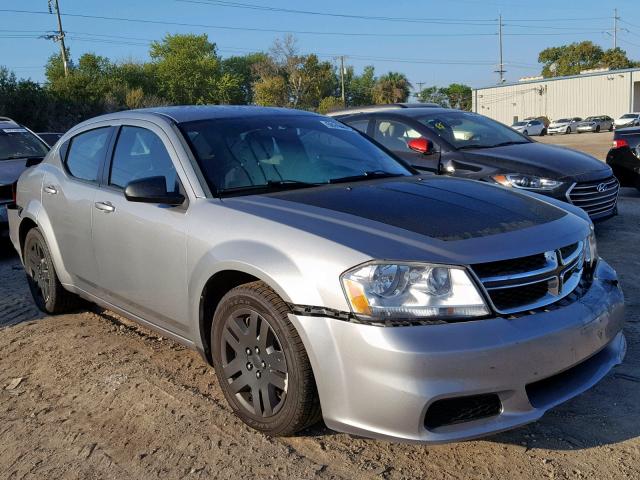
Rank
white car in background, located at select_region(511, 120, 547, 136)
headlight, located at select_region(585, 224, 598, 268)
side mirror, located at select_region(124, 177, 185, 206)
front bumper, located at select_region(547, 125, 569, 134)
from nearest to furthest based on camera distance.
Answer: headlight, located at select_region(585, 224, 598, 268) → side mirror, located at select_region(124, 177, 185, 206) → white car in background, located at select_region(511, 120, 547, 136) → front bumper, located at select_region(547, 125, 569, 134)

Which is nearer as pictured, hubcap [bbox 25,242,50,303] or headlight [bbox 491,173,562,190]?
hubcap [bbox 25,242,50,303]

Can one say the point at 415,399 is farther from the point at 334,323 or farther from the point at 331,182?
the point at 331,182

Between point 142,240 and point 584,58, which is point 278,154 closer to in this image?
point 142,240

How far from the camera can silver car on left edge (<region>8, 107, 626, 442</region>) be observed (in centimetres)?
255

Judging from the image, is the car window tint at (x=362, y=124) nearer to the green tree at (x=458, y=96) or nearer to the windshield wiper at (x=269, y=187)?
the windshield wiper at (x=269, y=187)

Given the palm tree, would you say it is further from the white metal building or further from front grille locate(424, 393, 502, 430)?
front grille locate(424, 393, 502, 430)

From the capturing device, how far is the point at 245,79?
96.3m

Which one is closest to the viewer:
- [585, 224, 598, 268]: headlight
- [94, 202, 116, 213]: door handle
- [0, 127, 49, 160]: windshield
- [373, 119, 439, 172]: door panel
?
[585, 224, 598, 268]: headlight

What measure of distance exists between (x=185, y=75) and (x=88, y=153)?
7025cm

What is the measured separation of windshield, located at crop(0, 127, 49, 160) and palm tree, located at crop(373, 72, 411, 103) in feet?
257

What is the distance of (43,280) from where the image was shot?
5.13 meters

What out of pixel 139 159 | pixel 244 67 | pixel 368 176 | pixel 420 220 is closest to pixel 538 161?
pixel 368 176

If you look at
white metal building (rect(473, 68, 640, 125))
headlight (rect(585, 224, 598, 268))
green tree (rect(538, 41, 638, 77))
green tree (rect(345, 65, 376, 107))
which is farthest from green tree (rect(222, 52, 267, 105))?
headlight (rect(585, 224, 598, 268))

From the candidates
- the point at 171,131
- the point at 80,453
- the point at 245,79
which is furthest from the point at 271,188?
the point at 245,79
